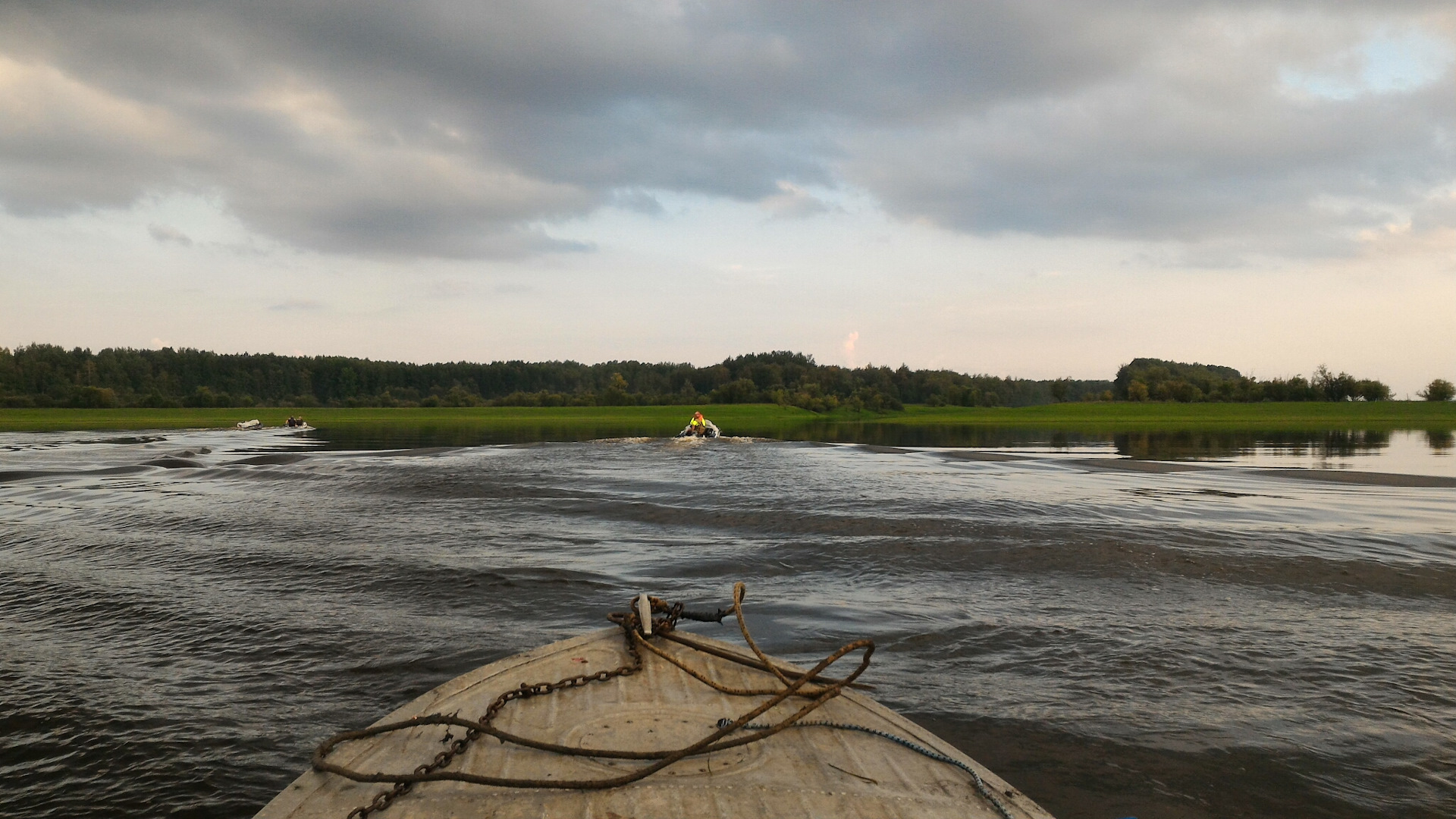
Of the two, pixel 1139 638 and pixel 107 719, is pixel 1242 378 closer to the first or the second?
pixel 1139 638

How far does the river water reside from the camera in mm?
5855

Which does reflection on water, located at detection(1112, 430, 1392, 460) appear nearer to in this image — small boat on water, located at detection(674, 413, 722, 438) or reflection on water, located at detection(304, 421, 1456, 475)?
reflection on water, located at detection(304, 421, 1456, 475)

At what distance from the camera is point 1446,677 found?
24.7 feet

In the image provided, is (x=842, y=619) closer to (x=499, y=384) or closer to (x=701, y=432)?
(x=701, y=432)

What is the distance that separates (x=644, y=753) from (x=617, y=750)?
0.21 m

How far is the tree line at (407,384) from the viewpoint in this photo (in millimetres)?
126562

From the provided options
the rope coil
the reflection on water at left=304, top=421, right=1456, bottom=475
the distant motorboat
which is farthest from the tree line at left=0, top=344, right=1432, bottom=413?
the rope coil

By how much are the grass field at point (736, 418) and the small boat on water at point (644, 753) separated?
56.9 meters

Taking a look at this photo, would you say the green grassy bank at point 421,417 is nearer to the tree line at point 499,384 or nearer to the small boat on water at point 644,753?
the tree line at point 499,384

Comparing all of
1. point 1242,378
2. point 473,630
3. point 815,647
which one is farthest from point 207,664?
point 1242,378

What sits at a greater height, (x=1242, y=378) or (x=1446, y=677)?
(x=1242, y=378)

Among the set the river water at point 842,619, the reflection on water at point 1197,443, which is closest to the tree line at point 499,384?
the reflection on water at point 1197,443

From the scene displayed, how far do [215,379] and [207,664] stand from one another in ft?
601

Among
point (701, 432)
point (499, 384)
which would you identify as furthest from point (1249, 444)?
point (499, 384)
